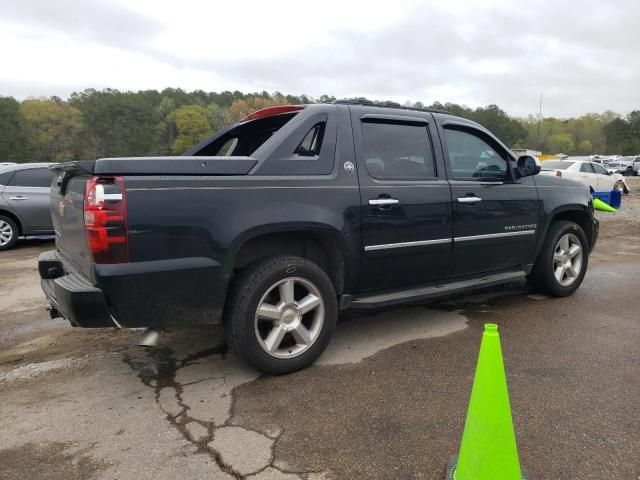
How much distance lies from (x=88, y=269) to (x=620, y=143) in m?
103

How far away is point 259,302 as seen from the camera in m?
3.08

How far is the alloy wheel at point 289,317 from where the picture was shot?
317 centimetres

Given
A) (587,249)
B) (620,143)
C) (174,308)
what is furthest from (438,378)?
(620,143)

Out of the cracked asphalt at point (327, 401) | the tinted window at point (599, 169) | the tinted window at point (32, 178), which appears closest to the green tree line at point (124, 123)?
the tinted window at point (599, 169)

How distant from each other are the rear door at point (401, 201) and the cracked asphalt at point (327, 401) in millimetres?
600

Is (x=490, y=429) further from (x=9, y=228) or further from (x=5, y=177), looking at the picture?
(x=5, y=177)

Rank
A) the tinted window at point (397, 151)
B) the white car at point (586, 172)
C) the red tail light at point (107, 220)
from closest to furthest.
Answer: the red tail light at point (107, 220) < the tinted window at point (397, 151) < the white car at point (586, 172)

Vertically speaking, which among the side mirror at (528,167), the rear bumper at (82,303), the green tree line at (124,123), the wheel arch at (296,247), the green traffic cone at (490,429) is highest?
the green tree line at (124,123)

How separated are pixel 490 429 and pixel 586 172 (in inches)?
753

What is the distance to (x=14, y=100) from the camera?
7294cm

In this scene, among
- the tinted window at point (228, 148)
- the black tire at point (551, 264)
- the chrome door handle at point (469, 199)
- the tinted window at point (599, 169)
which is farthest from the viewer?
the tinted window at point (599, 169)

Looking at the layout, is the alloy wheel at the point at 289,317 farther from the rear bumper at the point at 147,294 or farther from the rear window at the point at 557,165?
the rear window at the point at 557,165

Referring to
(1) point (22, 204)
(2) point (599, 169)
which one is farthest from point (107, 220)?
(2) point (599, 169)

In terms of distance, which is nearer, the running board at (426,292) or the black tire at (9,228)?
the running board at (426,292)
